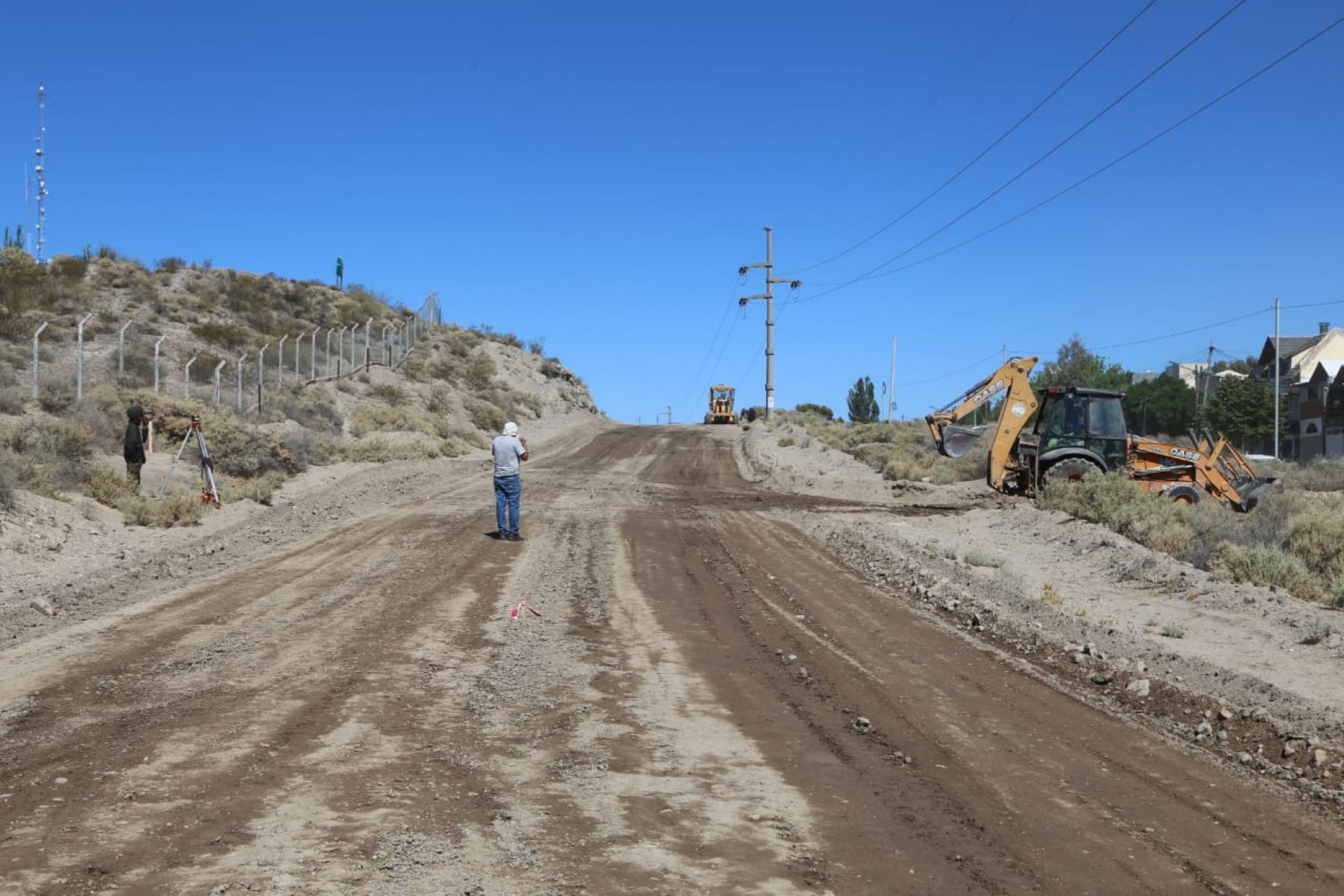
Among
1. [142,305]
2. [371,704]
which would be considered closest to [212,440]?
[371,704]

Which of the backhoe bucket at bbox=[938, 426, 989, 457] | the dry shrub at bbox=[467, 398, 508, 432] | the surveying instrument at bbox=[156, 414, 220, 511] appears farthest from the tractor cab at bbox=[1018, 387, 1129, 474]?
the dry shrub at bbox=[467, 398, 508, 432]

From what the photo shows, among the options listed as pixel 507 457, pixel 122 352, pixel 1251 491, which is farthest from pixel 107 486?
pixel 1251 491

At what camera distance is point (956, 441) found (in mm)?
23781

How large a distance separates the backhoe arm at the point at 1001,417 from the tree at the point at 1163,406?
7135 centimetres

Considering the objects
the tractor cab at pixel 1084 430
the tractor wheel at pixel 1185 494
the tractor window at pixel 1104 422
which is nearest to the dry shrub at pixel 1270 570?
the tractor wheel at pixel 1185 494

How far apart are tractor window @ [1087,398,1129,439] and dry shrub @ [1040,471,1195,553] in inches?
67.5

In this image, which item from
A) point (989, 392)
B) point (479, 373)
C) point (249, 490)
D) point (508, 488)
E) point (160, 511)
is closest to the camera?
point (508, 488)

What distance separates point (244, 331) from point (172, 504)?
30.0m

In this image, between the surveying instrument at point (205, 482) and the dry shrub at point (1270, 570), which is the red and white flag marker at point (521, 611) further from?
the surveying instrument at point (205, 482)

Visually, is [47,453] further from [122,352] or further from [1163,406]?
[1163,406]

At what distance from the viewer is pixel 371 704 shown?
7551mm

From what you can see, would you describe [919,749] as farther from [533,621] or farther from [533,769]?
[533,621]

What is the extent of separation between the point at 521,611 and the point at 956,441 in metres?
15.0

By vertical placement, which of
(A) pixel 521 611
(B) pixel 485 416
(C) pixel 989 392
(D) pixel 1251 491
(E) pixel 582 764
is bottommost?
(E) pixel 582 764
